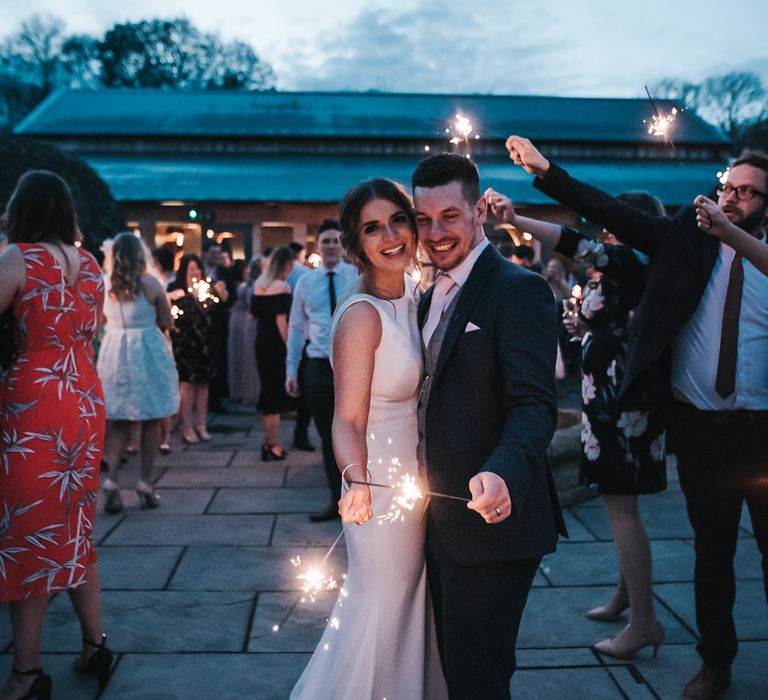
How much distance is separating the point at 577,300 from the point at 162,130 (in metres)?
21.5

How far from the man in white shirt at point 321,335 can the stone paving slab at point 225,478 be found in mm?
1025

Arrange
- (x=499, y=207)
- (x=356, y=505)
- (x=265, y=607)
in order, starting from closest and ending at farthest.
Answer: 1. (x=356, y=505)
2. (x=499, y=207)
3. (x=265, y=607)

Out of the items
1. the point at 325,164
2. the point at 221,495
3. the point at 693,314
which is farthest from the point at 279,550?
the point at 325,164

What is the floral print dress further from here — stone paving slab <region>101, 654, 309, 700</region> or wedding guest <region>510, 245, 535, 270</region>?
wedding guest <region>510, 245, 535, 270</region>

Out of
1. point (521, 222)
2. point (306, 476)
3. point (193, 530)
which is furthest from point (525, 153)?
point (306, 476)

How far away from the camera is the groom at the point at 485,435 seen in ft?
6.51

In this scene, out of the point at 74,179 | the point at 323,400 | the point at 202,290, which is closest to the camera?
the point at 323,400

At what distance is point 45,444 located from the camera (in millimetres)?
3006

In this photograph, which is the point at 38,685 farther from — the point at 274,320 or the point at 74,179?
the point at 74,179

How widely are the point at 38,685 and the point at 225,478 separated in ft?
12.0

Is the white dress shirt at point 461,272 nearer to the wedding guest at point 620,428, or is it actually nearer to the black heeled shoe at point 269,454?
the wedding guest at point 620,428

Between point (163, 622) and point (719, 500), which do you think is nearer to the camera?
point (719, 500)

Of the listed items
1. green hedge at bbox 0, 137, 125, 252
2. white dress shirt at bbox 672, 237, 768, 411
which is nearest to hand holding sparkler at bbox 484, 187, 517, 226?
white dress shirt at bbox 672, 237, 768, 411

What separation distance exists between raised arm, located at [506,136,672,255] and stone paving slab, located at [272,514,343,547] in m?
2.98
